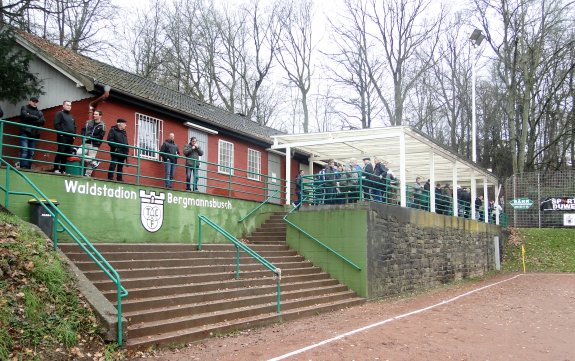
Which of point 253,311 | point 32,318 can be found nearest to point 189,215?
point 253,311

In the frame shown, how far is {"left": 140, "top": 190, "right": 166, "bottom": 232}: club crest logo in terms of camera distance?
12.4 m

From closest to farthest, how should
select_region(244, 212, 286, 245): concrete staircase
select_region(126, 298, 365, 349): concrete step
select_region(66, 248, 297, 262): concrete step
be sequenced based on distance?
select_region(126, 298, 365, 349): concrete step → select_region(66, 248, 297, 262): concrete step → select_region(244, 212, 286, 245): concrete staircase

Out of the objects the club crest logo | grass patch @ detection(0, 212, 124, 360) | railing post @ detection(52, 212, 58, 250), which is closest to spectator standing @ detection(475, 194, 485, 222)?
the club crest logo

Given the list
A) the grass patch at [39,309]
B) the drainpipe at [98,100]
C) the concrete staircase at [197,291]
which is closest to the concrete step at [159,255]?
the concrete staircase at [197,291]

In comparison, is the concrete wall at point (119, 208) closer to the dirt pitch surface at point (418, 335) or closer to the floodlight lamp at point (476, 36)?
the dirt pitch surface at point (418, 335)

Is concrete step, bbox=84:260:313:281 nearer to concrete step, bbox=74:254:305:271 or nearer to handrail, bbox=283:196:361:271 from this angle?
concrete step, bbox=74:254:305:271

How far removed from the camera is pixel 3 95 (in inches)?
555

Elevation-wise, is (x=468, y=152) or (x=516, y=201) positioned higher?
(x=468, y=152)

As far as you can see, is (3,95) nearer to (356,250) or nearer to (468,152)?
(356,250)

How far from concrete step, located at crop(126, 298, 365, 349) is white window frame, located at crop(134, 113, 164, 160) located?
691 cm

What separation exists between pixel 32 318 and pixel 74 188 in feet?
16.0

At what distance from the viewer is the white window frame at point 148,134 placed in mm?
15430

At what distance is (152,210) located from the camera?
12664mm

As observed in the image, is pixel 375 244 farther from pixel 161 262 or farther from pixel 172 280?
pixel 172 280
